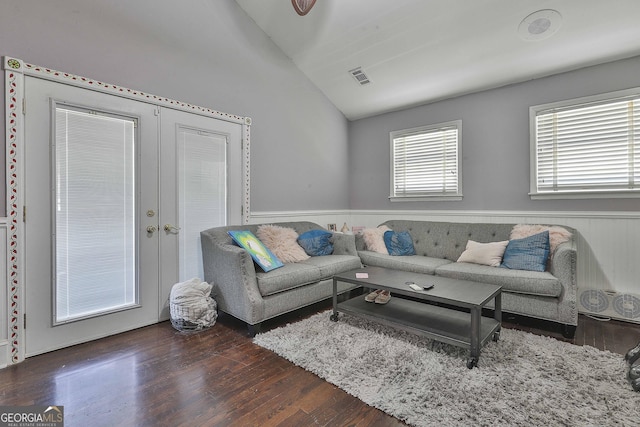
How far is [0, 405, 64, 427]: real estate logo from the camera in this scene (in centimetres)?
147

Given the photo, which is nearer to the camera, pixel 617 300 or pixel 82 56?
pixel 82 56

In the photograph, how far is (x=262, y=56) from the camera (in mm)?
3684

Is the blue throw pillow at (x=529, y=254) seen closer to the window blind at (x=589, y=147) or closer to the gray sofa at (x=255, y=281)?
the window blind at (x=589, y=147)

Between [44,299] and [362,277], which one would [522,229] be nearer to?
[362,277]

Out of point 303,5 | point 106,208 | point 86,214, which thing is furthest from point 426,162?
point 86,214

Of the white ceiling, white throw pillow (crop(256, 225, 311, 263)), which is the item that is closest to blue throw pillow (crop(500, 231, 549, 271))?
the white ceiling

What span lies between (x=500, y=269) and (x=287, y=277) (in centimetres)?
200

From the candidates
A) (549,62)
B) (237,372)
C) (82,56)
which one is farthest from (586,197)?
(82,56)

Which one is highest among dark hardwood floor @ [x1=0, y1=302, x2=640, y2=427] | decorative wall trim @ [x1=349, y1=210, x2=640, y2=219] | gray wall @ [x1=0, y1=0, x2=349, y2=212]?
gray wall @ [x1=0, y1=0, x2=349, y2=212]

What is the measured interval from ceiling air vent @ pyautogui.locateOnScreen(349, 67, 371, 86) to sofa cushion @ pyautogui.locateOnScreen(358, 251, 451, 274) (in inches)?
88.1

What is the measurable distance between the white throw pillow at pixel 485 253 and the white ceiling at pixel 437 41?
1.89m

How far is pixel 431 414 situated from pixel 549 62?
11.4 feet

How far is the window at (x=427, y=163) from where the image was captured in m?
3.97

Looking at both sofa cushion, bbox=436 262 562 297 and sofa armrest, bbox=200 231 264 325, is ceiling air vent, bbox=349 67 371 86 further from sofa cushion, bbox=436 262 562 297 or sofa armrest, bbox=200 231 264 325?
sofa armrest, bbox=200 231 264 325
